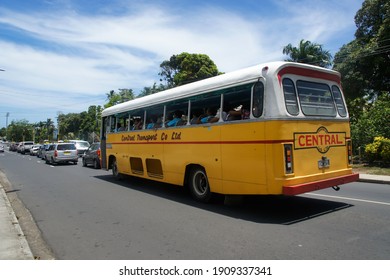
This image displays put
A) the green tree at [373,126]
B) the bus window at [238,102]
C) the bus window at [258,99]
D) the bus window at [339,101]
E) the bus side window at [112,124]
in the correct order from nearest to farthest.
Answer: the bus window at [258,99]
the bus window at [238,102]
the bus window at [339,101]
the bus side window at [112,124]
the green tree at [373,126]

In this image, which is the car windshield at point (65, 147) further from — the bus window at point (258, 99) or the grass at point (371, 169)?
the bus window at point (258, 99)

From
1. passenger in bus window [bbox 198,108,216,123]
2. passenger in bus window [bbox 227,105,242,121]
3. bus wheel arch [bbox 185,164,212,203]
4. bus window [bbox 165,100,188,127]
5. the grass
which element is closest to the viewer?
passenger in bus window [bbox 227,105,242,121]

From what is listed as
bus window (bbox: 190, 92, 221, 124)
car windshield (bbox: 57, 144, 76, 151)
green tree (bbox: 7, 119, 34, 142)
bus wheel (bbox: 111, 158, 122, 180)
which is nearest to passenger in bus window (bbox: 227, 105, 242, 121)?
bus window (bbox: 190, 92, 221, 124)

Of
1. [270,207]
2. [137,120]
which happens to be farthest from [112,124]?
[270,207]

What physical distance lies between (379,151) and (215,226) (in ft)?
40.2

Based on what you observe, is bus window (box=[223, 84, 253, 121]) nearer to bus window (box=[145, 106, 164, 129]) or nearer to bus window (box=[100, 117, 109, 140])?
bus window (box=[145, 106, 164, 129])

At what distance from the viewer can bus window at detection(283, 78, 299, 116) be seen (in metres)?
6.52

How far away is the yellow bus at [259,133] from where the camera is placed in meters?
6.31

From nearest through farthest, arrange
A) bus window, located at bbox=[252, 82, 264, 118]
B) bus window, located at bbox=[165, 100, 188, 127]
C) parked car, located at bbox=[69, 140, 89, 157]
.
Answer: bus window, located at bbox=[252, 82, 264, 118]
bus window, located at bbox=[165, 100, 188, 127]
parked car, located at bbox=[69, 140, 89, 157]

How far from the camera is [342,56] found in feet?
86.5

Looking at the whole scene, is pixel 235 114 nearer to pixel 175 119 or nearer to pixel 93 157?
pixel 175 119

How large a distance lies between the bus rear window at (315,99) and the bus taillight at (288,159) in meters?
0.96

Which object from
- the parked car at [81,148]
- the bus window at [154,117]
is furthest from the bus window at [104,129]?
the parked car at [81,148]

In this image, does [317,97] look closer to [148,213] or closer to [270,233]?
[270,233]
